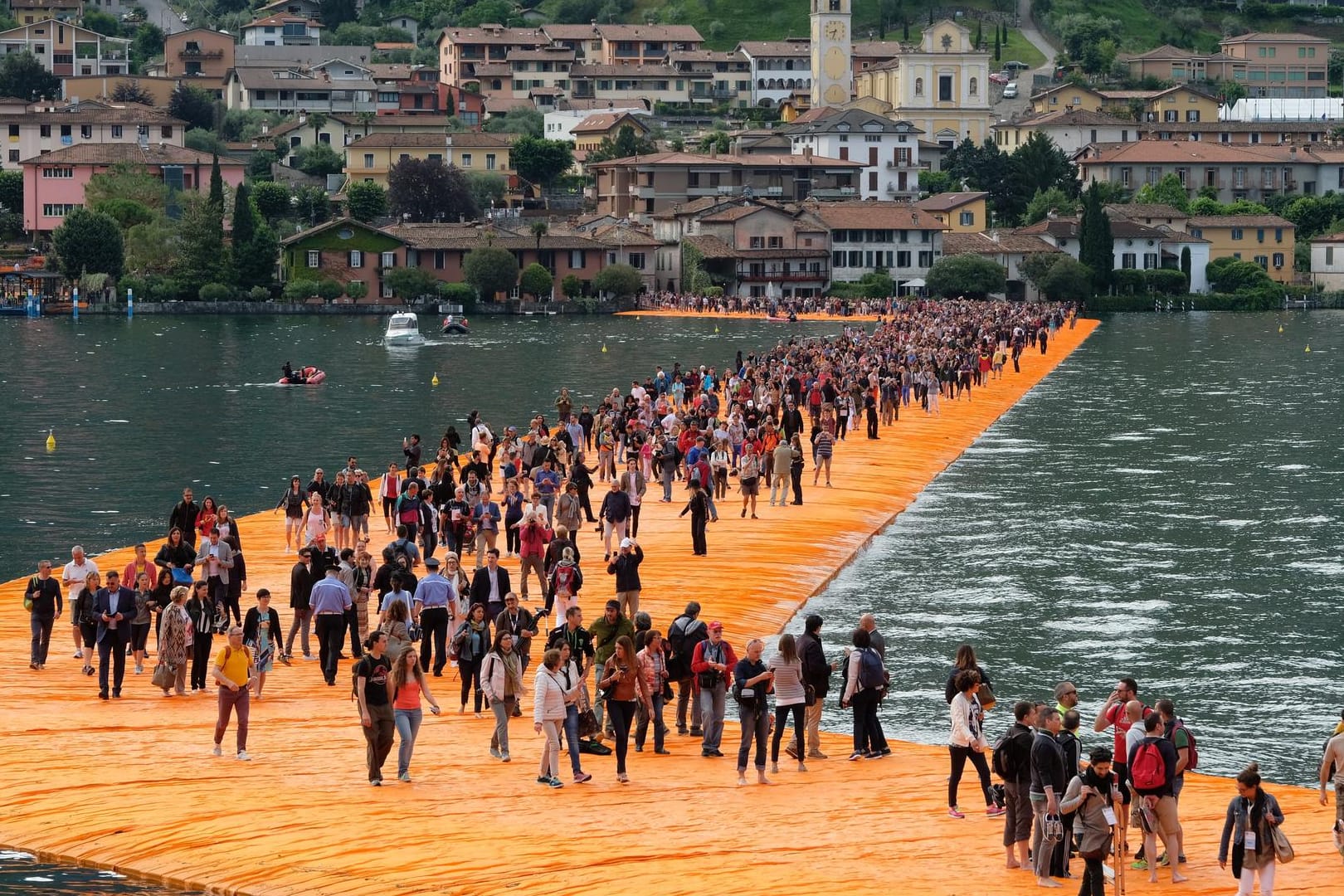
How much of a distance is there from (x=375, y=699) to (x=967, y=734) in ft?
18.9

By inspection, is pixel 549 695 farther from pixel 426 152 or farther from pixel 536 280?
pixel 426 152

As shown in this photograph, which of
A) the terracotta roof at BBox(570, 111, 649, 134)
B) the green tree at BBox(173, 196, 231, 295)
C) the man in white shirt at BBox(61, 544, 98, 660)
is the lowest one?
the man in white shirt at BBox(61, 544, 98, 660)

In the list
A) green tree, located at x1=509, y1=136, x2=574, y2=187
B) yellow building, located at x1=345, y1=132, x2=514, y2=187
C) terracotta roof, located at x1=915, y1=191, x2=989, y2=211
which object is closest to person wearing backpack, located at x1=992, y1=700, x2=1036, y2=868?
terracotta roof, located at x1=915, y1=191, x2=989, y2=211

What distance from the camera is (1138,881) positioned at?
735 inches

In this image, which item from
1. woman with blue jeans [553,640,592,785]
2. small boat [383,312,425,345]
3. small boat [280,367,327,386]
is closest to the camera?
woman with blue jeans [553,640,592,785]

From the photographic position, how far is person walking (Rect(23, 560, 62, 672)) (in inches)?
1029

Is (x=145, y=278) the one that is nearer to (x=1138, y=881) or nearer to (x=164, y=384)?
(x=164, y=384)

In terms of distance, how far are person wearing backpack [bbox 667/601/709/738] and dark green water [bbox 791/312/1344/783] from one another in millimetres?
3571

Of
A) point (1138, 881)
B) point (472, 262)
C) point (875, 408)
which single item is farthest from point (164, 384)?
point (1138, 881)

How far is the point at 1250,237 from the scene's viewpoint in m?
160

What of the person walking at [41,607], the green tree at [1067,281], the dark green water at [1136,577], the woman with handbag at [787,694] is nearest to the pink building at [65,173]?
the green tree at [1067,281]

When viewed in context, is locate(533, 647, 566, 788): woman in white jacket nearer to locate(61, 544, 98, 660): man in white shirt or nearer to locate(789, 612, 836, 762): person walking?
locate(789, 612, 836, 762): person walking

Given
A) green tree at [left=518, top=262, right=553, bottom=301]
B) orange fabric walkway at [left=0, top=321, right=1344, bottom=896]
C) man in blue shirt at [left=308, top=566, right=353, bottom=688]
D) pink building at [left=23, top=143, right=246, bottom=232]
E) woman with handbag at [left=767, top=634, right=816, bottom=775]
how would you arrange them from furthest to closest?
pink building at [left=23, top=143, right=246, bottom=232], green tree at [left=518, top=262, right=553, bottom=301], man in blue shirt at [left=308, top=566, right=353, bottom=688], woman with handbag at [left=767, top=634, right=816, bottom=775], orange fabric walkway at [left=0, top=321, right=1344, bottom=896]

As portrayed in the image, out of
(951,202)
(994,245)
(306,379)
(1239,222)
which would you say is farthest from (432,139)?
(306,379)
